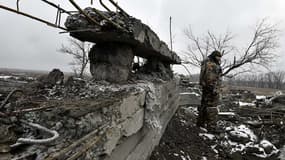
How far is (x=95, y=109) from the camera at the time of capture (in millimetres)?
1497

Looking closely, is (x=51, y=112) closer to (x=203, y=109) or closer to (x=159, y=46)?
(x=159, y=46)

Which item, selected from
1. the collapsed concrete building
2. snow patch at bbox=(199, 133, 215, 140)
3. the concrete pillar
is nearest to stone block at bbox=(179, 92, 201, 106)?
snow patch at bbox=(199, 133, 215, 140)

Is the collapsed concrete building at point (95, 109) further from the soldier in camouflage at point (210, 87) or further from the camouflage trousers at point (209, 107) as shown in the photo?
the camouflage trousers at point (209, 107)

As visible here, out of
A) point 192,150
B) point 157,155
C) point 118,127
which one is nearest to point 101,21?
point 118,127

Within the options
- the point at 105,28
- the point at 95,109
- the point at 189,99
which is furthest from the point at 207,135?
the point at 189,99

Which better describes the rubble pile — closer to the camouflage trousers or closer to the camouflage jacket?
the camouflage jacket

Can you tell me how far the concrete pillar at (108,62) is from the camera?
2.49 meters

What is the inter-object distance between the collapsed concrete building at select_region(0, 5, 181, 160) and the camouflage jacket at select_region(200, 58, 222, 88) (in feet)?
6.36

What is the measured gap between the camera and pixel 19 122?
141cm

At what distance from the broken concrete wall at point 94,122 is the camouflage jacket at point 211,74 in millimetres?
2785

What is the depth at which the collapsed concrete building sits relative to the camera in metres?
1.24

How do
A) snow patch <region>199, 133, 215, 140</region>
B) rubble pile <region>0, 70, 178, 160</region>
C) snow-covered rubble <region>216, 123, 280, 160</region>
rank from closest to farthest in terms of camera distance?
rubble pile <region>0, 70, 178, 160</region>, snow-covered rubble <region>216, 123, 280, 160</region>, snow patch <region>199, 133, 215, 140</region>

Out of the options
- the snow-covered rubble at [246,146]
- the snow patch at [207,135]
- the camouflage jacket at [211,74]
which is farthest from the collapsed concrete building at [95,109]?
the snow-covered rubble at [246,146]

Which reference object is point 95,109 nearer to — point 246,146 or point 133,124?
point 133,124
